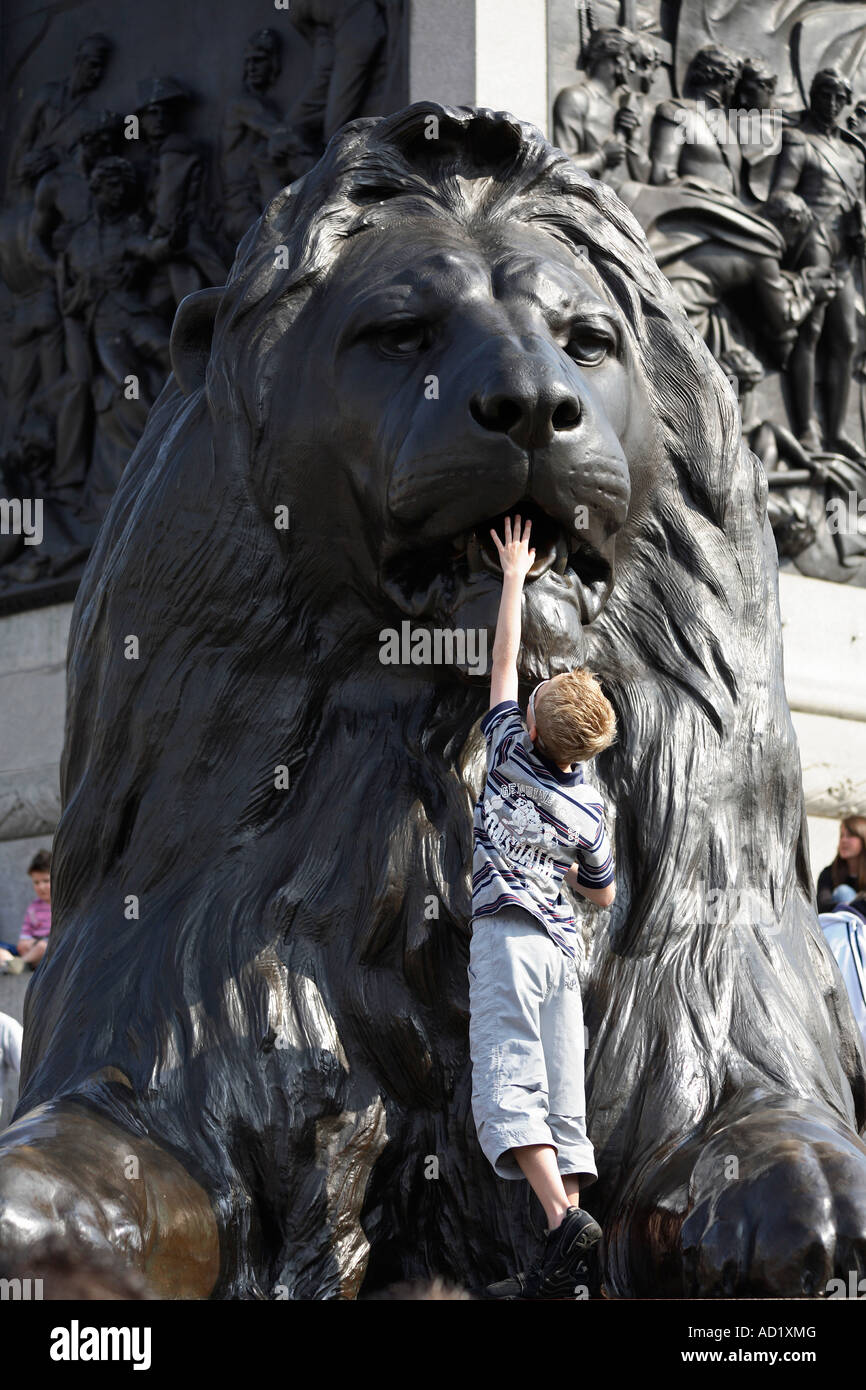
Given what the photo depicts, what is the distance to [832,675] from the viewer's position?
957 cm

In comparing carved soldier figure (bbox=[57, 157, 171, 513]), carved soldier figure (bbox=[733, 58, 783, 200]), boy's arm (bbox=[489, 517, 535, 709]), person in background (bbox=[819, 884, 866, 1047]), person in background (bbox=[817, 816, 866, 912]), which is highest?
carved soldier figure (bbox=[733, 58, 783, 200])

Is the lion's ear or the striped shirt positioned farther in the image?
the lion's ear

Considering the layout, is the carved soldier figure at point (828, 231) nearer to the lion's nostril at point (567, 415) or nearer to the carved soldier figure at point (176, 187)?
the carved soldier figure at point (176, 187)

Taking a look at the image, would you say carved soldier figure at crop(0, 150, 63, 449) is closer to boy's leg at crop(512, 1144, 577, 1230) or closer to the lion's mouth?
the lion's mouth

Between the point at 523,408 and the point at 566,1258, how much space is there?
1.12 metres

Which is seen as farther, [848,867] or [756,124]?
[756,124]

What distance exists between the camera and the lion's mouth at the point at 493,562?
10.2 ft

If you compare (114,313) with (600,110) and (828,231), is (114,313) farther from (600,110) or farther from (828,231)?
(828,231)

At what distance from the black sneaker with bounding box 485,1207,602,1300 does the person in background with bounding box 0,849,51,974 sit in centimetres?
585

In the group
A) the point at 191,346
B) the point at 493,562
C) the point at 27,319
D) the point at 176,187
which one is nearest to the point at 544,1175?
the point at 493,562

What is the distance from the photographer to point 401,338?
3.27 m

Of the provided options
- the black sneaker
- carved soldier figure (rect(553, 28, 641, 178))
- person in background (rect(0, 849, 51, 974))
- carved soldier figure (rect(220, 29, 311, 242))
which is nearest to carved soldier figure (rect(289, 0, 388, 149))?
carved soldier figure (rect(220, 29, 311, 242))

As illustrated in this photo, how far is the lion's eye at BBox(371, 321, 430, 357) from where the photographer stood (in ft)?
10.7

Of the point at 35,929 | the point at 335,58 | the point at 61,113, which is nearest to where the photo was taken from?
the point at 35,929
